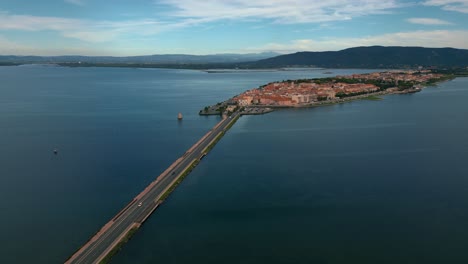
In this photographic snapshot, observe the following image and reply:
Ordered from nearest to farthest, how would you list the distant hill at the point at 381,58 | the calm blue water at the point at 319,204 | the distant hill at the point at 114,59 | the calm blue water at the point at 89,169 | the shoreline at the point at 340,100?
the calm blue water at the point at 319,204, the calm blue water at the point at 89,169, the shoreline at the point at 340,100, the distant hill at the point at 381,58, the distant hill at the point at 114,59

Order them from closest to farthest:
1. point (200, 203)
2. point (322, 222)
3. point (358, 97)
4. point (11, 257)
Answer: point (11, 257) < point (322, 222) < point (200, 203) < point (358, 97)

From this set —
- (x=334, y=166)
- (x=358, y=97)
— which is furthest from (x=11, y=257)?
(x=358, y=97)

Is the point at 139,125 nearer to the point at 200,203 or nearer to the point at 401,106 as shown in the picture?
the point at 200,203

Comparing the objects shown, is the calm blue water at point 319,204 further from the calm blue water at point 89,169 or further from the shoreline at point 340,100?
the shoreline at point 340,100

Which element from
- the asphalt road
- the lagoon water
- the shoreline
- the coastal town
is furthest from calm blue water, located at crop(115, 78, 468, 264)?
the shoreline

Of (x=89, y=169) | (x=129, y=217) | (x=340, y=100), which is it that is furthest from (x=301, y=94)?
(x=129, y=217)

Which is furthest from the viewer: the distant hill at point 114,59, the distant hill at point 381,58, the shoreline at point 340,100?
the distant hill at point 114,59

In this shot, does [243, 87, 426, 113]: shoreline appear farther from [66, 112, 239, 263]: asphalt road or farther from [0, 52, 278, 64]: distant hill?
[0, 52, 278, 64]: distant hill

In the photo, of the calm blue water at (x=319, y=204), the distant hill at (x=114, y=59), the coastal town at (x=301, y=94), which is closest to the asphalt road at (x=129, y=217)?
the calm blue water at (x=319, y=204)
